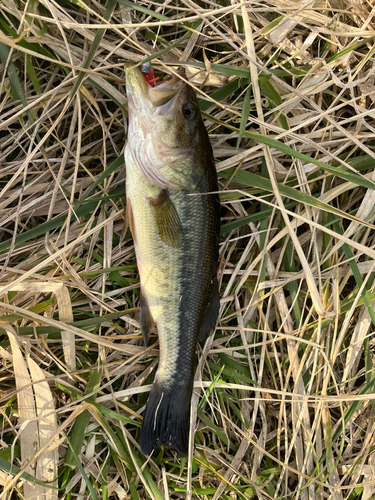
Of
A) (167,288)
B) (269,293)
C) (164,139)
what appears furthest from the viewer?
(269,293)

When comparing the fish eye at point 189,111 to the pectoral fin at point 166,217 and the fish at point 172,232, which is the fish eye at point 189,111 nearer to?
the fish at point 172,232

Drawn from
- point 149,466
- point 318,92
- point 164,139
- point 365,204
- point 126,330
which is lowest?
point 149,466

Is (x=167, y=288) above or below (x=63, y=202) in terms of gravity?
below

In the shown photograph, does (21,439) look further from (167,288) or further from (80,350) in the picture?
(167,288)

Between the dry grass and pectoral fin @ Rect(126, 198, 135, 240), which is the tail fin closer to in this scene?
the dry grass

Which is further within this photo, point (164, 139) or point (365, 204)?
point (365, 204)

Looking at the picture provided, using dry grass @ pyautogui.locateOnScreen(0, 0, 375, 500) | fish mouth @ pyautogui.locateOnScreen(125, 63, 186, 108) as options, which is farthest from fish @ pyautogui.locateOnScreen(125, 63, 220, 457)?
dry grass @ pyautogui.locateOnScreen(0, 0, 375, 500)

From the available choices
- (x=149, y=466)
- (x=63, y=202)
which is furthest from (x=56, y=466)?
(x=63, y=202)

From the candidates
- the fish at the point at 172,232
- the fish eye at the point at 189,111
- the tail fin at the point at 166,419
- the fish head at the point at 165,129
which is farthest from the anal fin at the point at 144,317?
the fish eye at the point at 189,111
